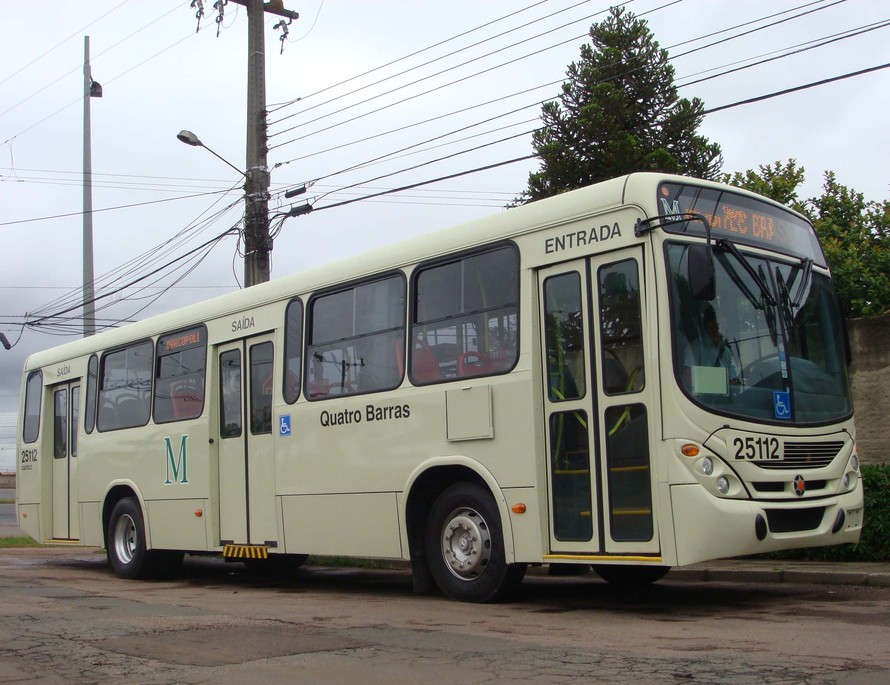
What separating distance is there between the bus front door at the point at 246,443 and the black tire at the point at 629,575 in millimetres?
3494

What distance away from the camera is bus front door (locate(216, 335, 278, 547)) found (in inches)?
454

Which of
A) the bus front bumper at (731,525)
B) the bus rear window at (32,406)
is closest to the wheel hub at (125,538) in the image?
the bus rear window at (32,406)

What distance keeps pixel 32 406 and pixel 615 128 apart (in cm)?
1468

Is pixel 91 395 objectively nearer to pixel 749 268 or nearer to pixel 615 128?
pixel 749 268

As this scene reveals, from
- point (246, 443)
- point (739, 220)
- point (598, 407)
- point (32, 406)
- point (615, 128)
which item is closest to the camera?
point (598, 407)

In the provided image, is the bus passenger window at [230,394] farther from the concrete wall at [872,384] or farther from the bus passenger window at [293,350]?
the concrete wall at [872,384]

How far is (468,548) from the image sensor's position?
924 centimetres

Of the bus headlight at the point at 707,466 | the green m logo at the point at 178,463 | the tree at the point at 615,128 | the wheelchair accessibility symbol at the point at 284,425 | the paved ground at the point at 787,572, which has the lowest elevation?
the paved ground at the point at 787,572

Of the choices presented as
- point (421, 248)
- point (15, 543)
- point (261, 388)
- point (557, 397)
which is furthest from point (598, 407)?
point (15, 543)

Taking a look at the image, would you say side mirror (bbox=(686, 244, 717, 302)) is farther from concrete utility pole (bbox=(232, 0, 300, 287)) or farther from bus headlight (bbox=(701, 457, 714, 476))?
concrete utility pole (bbox=(232, 0, 300, 287))

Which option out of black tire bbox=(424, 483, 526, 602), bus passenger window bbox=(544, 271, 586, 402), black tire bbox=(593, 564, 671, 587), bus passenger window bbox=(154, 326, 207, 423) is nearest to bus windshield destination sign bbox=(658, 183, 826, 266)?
bus passenger window bbox=(544, 271, 586, 402)

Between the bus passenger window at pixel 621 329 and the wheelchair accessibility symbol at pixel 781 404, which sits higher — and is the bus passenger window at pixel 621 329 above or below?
above

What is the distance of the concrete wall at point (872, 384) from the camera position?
12.3 meters

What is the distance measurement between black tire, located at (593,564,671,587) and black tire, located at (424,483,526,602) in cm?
143
